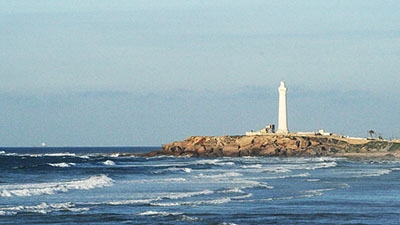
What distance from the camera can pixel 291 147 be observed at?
318 feet

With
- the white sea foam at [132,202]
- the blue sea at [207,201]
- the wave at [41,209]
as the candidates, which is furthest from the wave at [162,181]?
the wave at [41,209]

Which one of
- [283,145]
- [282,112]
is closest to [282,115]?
[282,112]

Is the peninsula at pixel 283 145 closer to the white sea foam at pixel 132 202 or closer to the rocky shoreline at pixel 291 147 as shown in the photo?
the rocky shoreline at pixel 291 147

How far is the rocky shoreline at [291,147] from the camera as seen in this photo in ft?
314

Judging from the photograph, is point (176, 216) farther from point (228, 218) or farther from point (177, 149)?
point (177, 149)

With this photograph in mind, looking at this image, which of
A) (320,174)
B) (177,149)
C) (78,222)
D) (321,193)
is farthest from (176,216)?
(177,149)

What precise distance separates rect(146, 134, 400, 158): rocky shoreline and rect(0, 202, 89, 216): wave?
65059 millimetres

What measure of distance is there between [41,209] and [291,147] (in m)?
Result: 69.2

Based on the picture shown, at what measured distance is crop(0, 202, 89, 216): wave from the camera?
2823cm

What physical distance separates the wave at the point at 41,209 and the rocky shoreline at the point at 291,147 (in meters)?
65.1

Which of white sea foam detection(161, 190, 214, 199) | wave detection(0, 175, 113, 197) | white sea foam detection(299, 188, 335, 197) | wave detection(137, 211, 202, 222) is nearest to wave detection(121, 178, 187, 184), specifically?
wave detection(0, 175, 113, 197)

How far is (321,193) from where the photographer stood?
1442 inches

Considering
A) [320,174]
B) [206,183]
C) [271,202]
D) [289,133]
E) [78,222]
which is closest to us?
[78,222]

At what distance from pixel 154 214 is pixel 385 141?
72996 mm
